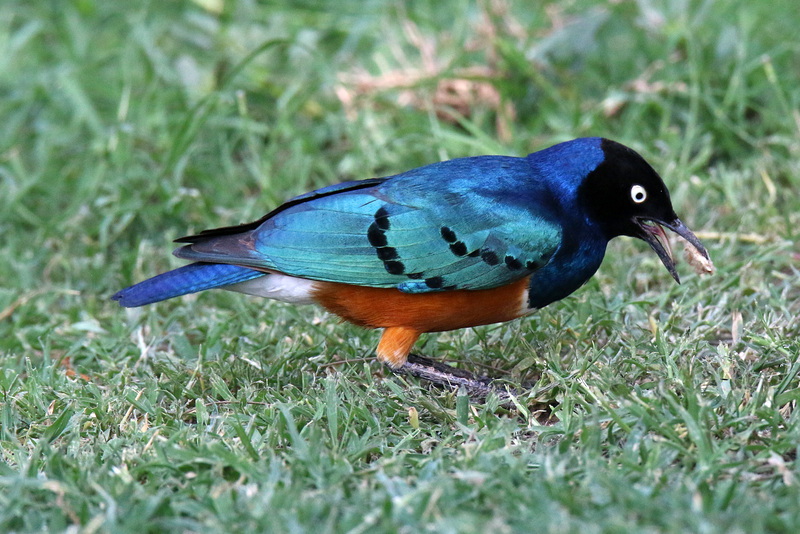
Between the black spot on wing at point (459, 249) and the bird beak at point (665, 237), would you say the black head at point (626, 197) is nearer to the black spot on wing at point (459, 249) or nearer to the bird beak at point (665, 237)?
the bird beak at point (665, 237)

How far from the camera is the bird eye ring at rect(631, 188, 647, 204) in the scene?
3855mm

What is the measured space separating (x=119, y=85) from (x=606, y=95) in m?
3.38

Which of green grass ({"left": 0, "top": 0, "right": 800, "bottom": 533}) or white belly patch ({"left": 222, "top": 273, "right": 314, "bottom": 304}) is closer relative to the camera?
green grass ({"left": 0, "top": 0, "right": 800, "bottom": 533})

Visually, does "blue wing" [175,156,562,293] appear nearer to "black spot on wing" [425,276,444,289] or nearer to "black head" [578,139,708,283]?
"black spot on wing" [425,276,444,289]

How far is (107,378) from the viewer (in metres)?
4.00

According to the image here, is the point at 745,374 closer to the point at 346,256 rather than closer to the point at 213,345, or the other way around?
the point at 346,256

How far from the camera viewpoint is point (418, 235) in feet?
12.5

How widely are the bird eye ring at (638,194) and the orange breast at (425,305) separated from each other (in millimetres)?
565

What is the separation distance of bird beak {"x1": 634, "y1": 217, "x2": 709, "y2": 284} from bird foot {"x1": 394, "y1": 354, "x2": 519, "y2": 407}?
85 cm

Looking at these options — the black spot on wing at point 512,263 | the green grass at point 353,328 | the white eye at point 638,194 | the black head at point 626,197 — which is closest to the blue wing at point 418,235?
the black spot on wing at point 512,263

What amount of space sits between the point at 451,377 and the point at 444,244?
556 millimetres

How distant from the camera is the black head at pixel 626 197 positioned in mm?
3854

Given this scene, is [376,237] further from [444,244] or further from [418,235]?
[444,244]

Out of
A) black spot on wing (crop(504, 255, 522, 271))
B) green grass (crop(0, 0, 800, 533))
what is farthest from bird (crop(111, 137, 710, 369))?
green grass (crop(0, 0, 800, 533))
